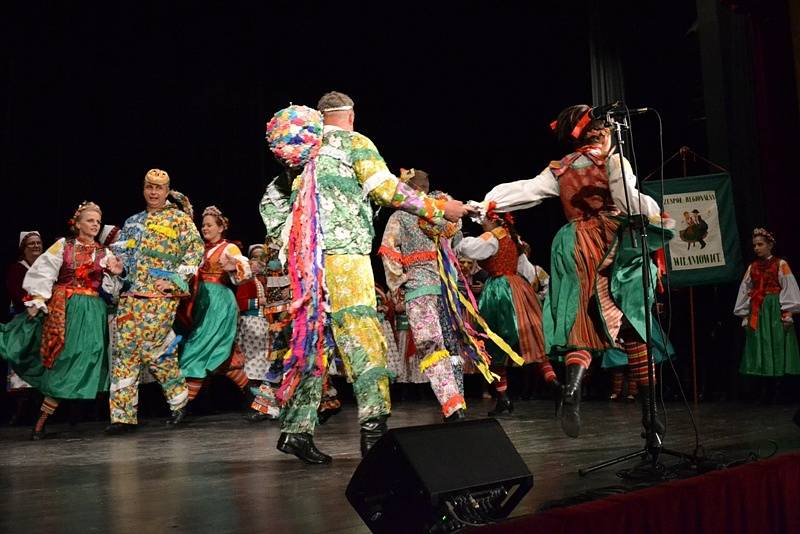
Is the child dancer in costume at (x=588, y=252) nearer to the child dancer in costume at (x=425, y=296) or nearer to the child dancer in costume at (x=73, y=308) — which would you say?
the child dancer in costume at (x=425, y=296)

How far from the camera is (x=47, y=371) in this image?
6.32 metres

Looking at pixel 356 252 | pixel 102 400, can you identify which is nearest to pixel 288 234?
pixel 356 252

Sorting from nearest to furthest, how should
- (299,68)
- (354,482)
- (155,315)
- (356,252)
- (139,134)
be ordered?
(354,482), (356,252), (155,315), (139,134), (299,68)

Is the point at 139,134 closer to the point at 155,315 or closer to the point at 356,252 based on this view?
the point at 155,315

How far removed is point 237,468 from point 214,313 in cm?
341

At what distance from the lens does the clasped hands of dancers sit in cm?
391

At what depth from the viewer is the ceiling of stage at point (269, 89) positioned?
8055 millimetres

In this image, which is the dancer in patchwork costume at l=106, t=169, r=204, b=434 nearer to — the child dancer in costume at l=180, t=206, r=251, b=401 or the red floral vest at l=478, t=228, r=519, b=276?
the child dancer in costume at l=180, t=206, r=251, b=401

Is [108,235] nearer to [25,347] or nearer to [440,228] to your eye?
[25,347]

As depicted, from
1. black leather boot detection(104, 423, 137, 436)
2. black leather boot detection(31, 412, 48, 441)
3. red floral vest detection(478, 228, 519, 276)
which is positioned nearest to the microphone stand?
red floral vest detection(478, 228, 519, 276)

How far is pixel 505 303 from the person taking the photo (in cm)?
719

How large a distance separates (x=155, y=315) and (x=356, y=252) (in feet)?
9.33

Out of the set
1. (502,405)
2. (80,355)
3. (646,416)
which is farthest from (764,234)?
(80,355)

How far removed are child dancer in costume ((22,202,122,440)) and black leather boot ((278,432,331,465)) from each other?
2771mm
